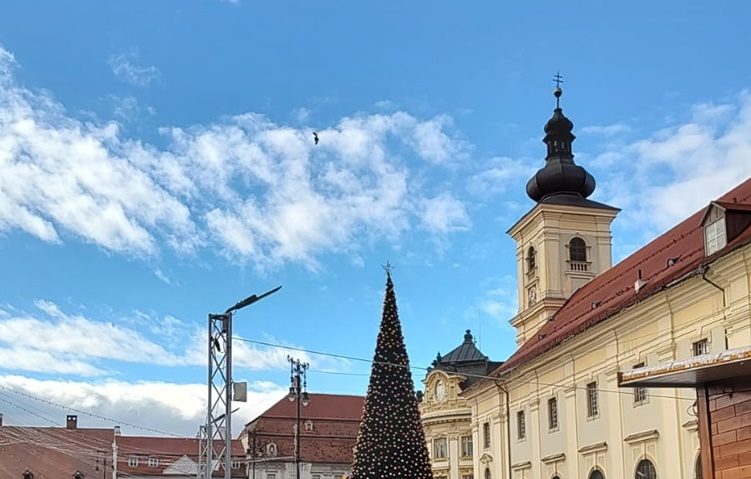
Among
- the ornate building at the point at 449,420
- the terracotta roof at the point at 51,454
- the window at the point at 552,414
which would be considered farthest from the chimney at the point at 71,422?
the window at the point at 552,414

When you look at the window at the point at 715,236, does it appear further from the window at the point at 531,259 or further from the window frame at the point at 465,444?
the window frame at the point at 465,444

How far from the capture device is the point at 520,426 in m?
41.5

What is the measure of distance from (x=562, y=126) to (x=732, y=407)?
40470 millimetres

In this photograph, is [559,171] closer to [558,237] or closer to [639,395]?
[558,237]

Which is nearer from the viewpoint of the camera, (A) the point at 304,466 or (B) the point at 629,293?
(B) the point at 629,293

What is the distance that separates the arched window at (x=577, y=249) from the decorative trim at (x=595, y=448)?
52.1ft

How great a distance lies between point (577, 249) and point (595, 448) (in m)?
17.3

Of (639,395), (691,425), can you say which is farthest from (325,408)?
(691,425)

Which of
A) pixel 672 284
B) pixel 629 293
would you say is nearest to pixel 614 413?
pixel 629 293

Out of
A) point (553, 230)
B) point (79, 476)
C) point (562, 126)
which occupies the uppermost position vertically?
point (562, 126)

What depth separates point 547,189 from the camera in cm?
5044

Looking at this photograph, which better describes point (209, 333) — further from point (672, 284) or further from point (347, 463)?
point (347, 463)

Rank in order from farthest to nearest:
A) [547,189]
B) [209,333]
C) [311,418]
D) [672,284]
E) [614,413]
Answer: [311,418] < [547,189] < [614,413] < [672,284] < [209,333]

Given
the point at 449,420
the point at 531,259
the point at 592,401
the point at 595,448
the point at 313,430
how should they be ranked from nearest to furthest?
the point at 595,448
the point at 592,401
the point at 531,259
the point at 449,420
the point at 313,430
